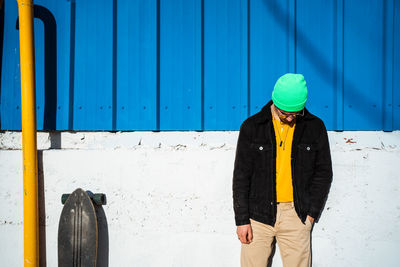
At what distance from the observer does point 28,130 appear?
2438 mm

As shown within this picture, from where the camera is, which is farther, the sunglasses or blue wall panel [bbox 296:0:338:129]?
blue wall panel [bbox 296:0:338:129]

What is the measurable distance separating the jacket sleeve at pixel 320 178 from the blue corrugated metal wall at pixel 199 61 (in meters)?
0.39

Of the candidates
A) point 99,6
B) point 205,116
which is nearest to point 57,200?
point 205,116

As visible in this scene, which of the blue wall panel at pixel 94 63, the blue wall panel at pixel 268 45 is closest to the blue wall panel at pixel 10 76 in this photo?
the blue wall panel at pixel 94 63

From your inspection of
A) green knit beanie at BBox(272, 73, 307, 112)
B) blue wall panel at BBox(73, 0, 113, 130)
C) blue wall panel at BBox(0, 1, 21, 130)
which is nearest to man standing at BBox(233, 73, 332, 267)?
green knit beanie at BBox(272, 73, 307, 112)

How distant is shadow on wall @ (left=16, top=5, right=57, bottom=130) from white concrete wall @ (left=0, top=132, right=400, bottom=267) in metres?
0.32

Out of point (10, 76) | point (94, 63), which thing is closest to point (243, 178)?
point (94, 63)

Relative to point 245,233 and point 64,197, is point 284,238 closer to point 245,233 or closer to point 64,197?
point 245,233

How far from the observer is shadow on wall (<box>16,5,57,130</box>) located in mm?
2627

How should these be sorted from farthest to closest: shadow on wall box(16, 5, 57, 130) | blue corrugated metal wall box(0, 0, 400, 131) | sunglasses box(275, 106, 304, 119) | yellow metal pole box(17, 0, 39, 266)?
1. shadow on wall box(16, 5, 57, 130)
2. blue corrugated metal wall box(0, 0, 400, 131)
3. yellow metal pole box(17, 0, 39, 266)
4. sunglasses box(275, 106, 304, 119)

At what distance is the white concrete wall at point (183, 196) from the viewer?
246 cm

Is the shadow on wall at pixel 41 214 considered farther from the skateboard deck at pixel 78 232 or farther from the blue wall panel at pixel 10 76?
the blue wall panel at pixel 10 76

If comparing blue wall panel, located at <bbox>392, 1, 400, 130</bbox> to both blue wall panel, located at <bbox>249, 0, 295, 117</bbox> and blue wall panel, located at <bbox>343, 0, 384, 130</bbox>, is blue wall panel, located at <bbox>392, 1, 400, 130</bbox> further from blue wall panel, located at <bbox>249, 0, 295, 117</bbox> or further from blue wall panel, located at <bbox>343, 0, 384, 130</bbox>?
blue wall panel, located at <bbox>249, 0, 295, 117</bbox>

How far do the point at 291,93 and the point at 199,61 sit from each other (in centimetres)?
95
